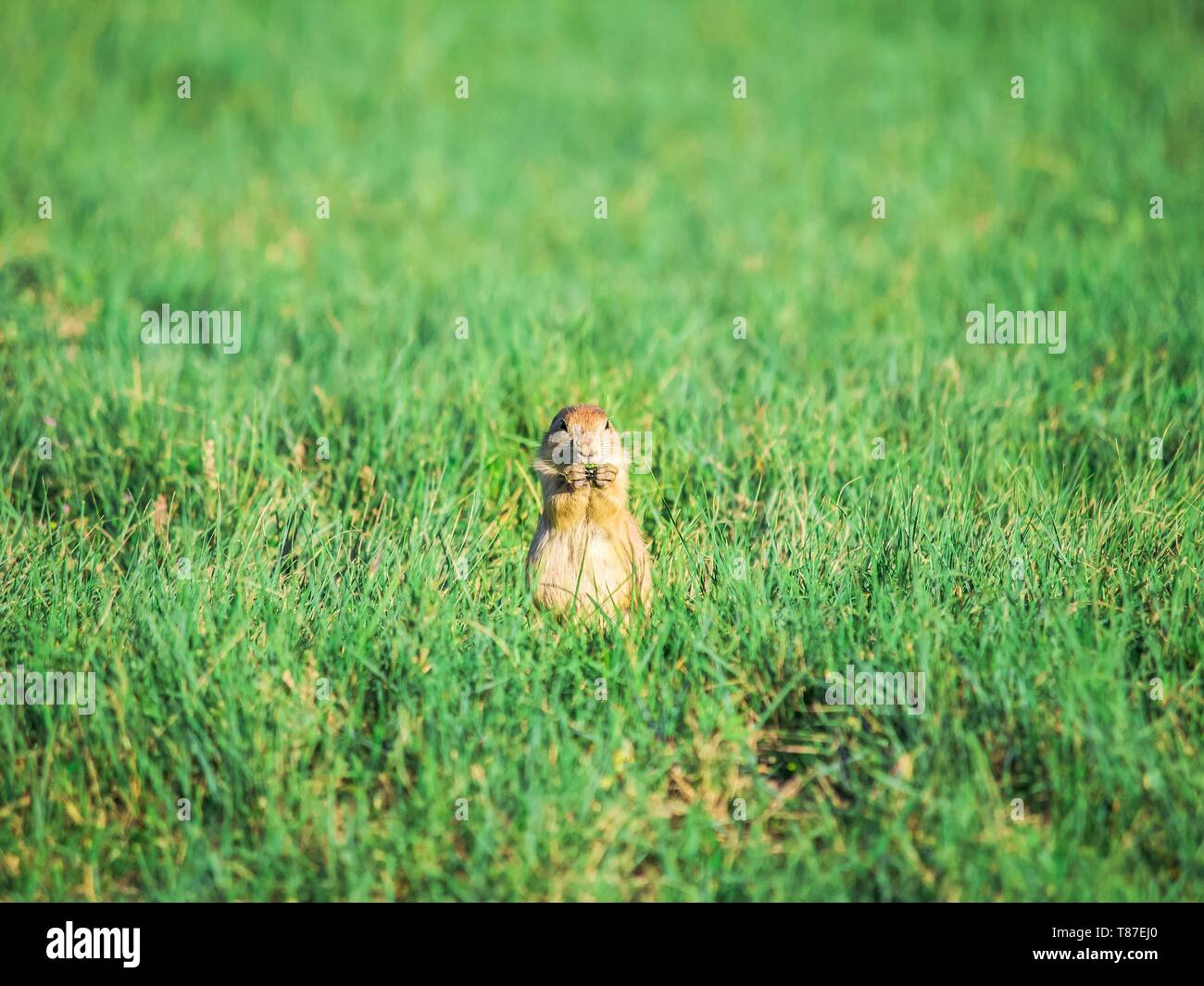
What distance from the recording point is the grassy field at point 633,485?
2.92 metres

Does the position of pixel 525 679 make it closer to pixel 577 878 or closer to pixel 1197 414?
pixel 577 878

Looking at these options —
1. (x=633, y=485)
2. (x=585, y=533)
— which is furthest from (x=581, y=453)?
(x=633, y=485)

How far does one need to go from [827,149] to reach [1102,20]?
3094 millimetres

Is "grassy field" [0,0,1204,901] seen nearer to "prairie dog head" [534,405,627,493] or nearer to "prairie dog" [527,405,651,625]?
"prairie dog" [527,405,651,625]

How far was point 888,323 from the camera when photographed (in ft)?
18.5

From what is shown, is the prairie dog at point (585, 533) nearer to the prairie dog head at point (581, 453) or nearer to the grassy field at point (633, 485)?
the prairie dog head at point (581, 453)

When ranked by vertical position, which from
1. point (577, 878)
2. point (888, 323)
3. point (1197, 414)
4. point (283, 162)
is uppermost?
point (283, 162)

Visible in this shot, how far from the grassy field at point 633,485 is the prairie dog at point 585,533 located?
10 cm

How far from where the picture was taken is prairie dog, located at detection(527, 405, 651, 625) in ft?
11.3

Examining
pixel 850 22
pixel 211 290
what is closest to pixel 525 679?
pixel 211 290

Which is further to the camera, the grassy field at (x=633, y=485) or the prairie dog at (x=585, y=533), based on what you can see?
the prairie dog at (x=585, y=533)

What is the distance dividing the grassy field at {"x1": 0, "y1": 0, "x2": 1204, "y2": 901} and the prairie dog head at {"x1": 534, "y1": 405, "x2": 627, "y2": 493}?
0.35 metres

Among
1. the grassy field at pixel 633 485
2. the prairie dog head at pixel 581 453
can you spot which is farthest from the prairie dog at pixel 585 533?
the grassy field at pixel 633 485

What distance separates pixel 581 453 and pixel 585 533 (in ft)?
0.73
